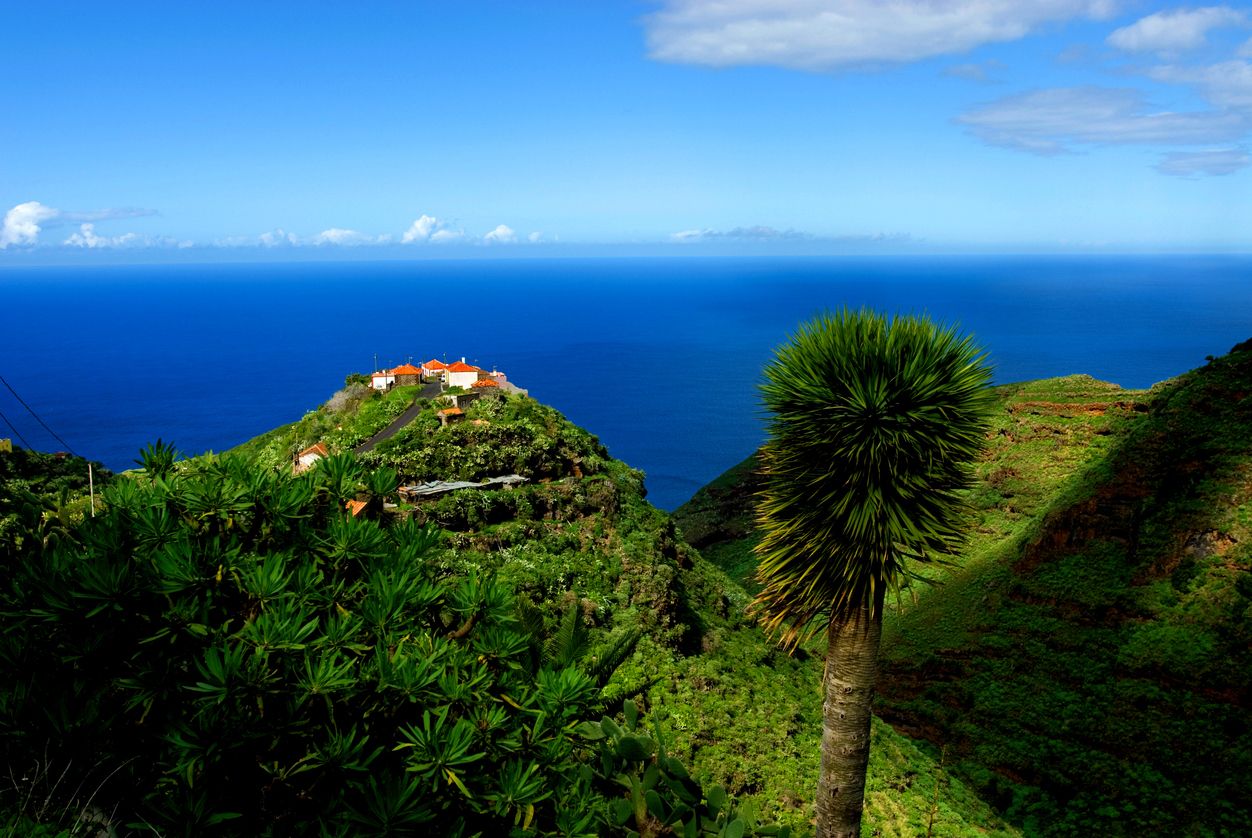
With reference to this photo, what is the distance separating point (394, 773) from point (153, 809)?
69.4 inches

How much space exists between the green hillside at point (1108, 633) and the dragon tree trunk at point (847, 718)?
17.7ft

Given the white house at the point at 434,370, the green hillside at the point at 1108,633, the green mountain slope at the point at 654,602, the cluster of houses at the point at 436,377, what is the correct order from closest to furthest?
1. the green mountain slope at the point at 654,602
2. the green hillside at the point at 1108,633
3. the cluster of houses at the point at 436,377
4. the white house at the point at 434,370

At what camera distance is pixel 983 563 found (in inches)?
1315

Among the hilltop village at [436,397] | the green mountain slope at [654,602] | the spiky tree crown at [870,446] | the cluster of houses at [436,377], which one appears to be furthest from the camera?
the cluster of houses at [436,377]

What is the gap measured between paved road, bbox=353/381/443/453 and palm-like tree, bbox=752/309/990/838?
20.7 meters

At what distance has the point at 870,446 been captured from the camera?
11.1 metres

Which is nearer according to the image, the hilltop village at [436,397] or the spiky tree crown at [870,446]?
the spiky tree crown at [870,446]

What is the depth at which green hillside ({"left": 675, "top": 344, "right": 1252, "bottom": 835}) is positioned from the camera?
67.1ft

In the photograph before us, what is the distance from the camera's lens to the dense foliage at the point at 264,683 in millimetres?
6066

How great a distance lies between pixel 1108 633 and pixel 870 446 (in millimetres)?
21009

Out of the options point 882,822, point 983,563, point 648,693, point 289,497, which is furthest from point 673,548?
point 289,497

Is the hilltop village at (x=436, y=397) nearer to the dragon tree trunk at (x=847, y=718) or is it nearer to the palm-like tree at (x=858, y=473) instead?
the palm-like tree at (x=858, y=473)

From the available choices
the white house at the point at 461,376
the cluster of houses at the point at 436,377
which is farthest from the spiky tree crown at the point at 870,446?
the white house at the point at 461,376

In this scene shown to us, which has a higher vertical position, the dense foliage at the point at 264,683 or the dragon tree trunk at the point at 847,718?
the dense foliage at the point at 264,683
